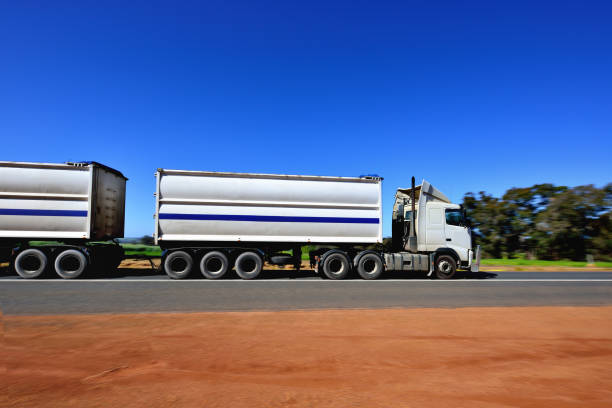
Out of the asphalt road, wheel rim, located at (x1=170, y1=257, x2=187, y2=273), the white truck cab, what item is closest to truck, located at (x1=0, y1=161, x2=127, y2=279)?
the asphalt road

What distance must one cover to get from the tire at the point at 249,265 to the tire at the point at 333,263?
2.49 m

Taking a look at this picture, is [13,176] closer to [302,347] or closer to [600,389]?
[302,347]

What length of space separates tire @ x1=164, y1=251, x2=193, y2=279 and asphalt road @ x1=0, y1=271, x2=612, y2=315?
22.7 inches

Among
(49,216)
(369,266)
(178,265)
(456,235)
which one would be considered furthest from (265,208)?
(456,235)

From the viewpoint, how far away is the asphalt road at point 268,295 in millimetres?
7277

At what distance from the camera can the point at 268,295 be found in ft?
29.1

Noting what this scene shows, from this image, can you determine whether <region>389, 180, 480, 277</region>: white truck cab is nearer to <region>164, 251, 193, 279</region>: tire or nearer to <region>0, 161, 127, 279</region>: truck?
<region>164, 251, 193, 279</region>: tire

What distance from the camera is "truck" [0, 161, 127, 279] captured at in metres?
11.0

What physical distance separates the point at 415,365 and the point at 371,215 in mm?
8931

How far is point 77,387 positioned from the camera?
3.20 meters

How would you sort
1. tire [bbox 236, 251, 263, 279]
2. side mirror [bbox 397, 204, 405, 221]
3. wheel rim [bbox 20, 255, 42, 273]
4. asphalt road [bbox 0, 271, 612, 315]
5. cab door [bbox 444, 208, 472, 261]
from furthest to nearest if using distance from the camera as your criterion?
side mirror [bbox 397, 204, 405, 221] → cab door [bbox 444, 208, 472, 261] → tire [bbox 236, 251, 263, 279] → wheel rim [bbox 20, 255, 42, 273] → asphalt road [bbox 0, 271, 612, 315]

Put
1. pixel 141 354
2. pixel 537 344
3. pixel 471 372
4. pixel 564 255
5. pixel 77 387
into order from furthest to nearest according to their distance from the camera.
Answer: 1. pixel 564 255
2. pixel 537 344
3. pixel 141 354
4. pixel 471 372
5. pixel 77 387

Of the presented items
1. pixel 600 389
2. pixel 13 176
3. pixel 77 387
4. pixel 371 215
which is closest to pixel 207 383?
pixel 77 387

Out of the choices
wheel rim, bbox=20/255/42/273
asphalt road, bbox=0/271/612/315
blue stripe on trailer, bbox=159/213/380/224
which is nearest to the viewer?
asphalt road, bbox=0/271/612/315
